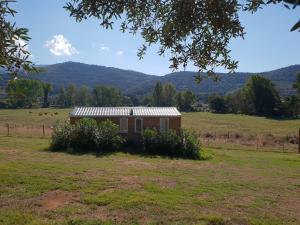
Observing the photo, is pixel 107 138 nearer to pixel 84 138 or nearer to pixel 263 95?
pixel 84 138

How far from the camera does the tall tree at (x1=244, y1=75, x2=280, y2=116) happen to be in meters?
112

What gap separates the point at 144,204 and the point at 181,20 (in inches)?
340

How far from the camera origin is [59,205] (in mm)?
12859

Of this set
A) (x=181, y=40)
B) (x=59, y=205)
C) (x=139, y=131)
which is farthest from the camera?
(x=139, y=131)

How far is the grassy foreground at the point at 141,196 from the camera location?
1182 cm

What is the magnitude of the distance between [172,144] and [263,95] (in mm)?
84748

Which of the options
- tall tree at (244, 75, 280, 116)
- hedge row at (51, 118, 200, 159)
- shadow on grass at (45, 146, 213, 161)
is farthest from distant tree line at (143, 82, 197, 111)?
hedge row at (51, 118, 200, 159)

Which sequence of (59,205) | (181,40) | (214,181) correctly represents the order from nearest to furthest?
(181,40) → (59,205) → (214,181)

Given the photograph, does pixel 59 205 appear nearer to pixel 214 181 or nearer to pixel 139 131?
pixel 214 181

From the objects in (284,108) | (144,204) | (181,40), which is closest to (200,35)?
(181,40)

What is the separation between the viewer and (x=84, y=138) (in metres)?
31.7

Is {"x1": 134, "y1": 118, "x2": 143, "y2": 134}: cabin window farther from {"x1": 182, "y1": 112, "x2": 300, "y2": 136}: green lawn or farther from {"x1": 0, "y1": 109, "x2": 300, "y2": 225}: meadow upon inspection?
{"x1": 182, "y1": 112, "x2": 300, "y2": 136}: green lawn

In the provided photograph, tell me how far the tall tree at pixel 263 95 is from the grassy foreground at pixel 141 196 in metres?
91.9

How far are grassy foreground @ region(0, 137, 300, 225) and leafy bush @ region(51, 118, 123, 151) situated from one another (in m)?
7.84
